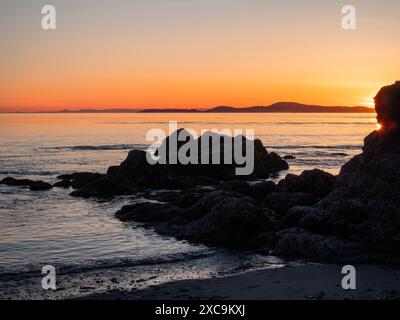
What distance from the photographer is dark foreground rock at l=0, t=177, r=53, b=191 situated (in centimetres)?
3338

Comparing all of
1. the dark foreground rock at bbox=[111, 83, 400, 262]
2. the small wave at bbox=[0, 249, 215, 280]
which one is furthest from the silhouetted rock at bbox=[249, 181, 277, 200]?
the small wave at bbox=[0, 249, 215, 280]

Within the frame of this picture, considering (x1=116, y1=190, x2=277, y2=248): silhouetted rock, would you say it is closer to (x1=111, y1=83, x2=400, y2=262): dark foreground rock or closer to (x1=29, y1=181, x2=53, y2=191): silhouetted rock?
(x1=111, y1=83, x2=400, y2=262): dark foreground rock

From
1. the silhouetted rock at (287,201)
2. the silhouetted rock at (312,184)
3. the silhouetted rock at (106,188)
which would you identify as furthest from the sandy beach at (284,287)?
the silhouetted rock at (106,188)

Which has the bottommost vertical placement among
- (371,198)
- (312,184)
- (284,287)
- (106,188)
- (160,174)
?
(284,287)

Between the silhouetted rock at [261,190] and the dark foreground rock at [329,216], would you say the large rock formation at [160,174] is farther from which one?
the dark foreground rock at [329,216]

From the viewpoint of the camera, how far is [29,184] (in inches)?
1390

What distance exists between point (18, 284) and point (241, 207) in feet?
27.8

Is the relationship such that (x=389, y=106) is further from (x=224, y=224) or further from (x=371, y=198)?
(x=224, y=224)

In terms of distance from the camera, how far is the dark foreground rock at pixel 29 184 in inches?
1314

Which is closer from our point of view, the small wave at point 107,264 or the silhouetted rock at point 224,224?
the small wave at point 107,264

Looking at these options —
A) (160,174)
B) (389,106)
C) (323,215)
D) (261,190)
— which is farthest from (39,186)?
(389,106)

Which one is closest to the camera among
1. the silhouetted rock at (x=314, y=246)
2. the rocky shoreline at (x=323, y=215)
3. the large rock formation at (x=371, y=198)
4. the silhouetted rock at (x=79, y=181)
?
the silhouetted rock at (x=314, y=246)

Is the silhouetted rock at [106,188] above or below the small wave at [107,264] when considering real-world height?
above

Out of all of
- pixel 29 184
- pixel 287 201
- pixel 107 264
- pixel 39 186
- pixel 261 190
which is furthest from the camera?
pixel 29 184
